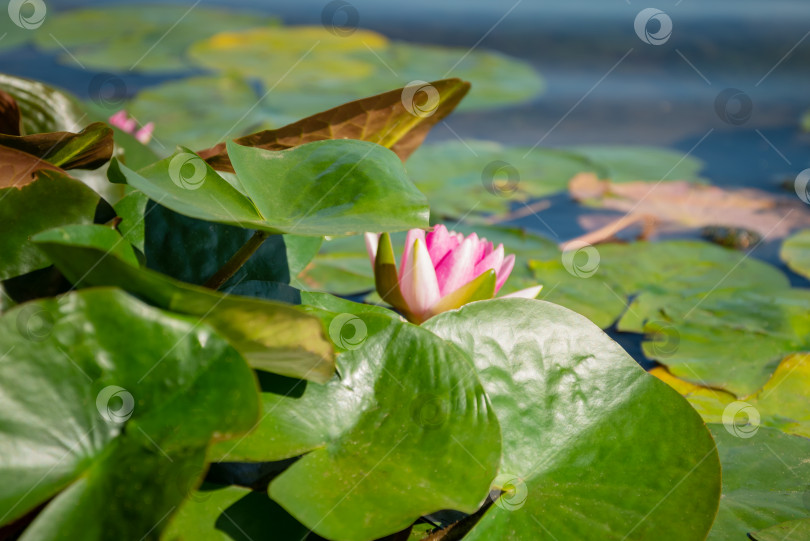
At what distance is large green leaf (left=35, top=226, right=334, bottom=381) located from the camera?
43cm

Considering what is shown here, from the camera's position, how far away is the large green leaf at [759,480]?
647 millimetres

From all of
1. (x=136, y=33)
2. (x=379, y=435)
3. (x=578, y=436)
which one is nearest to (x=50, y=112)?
(x=379, y=435)

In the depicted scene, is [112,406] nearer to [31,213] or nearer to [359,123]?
[31,213]

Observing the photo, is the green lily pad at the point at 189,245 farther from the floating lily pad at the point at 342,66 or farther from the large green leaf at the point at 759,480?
the floating lily pad at the point at 342,66

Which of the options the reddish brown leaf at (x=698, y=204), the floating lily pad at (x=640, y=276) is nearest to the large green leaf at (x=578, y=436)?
the floating lily pad at (x=640, y=276)

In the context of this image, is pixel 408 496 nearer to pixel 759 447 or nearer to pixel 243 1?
pixel 759 447

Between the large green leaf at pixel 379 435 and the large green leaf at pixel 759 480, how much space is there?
31 centimetres

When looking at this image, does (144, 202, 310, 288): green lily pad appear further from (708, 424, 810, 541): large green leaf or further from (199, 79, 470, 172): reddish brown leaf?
(708, 424, 810, 541): large green leaf

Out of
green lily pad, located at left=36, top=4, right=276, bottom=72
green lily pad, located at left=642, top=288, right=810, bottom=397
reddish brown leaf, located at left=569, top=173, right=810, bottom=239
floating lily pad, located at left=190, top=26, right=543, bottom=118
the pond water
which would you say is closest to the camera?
green lily pad, located at left=642, top=288, right=810, bottom=397

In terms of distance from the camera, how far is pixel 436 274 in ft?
2.58

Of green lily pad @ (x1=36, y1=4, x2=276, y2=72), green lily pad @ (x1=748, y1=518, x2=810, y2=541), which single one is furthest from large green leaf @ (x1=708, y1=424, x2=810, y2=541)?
green lily pad @ (x1=36, y1=4, x2=276, y2=72)

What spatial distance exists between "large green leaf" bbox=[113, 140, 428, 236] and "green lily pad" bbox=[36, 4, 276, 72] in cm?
256

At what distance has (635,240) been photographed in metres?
1.56

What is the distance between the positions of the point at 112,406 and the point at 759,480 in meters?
0.68
